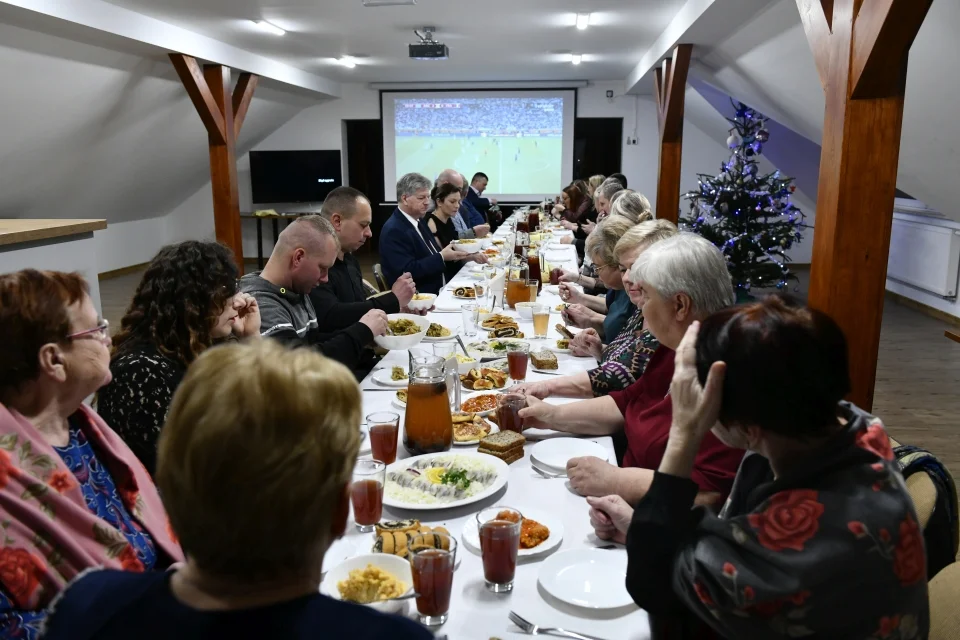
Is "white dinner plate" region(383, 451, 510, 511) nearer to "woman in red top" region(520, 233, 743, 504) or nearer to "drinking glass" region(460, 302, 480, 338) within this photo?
"woman in red top" region(520, 233, 743, 504)

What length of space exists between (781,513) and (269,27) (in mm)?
7222

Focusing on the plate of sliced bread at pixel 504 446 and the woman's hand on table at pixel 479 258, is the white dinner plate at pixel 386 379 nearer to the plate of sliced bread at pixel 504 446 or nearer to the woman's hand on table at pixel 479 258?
the plate of sliced bread at pixel 504 446

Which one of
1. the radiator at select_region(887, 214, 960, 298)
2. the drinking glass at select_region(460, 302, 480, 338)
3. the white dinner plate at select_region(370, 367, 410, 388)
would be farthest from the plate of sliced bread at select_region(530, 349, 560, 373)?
the radiator at select_region(887, 214, 960, 298)

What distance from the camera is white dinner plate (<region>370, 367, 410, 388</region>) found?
2469 millimetres

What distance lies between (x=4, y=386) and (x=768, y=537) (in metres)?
1.26

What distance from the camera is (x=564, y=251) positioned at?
21.1 feet

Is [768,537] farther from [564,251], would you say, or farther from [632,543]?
[564,251]

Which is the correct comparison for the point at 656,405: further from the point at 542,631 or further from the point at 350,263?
the point at 350,263

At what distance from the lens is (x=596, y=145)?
1223cm

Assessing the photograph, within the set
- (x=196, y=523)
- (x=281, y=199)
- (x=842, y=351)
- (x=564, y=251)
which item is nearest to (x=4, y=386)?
(x=196, y=523)

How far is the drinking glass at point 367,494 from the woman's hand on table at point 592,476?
0.46 meters

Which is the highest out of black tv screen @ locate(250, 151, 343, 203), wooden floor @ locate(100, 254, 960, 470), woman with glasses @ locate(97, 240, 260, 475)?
black tv screen @ locate(250, 151, 343, 203)

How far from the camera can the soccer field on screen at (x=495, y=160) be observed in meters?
12.3

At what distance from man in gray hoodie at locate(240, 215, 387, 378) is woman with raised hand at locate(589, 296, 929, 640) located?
177 cm
